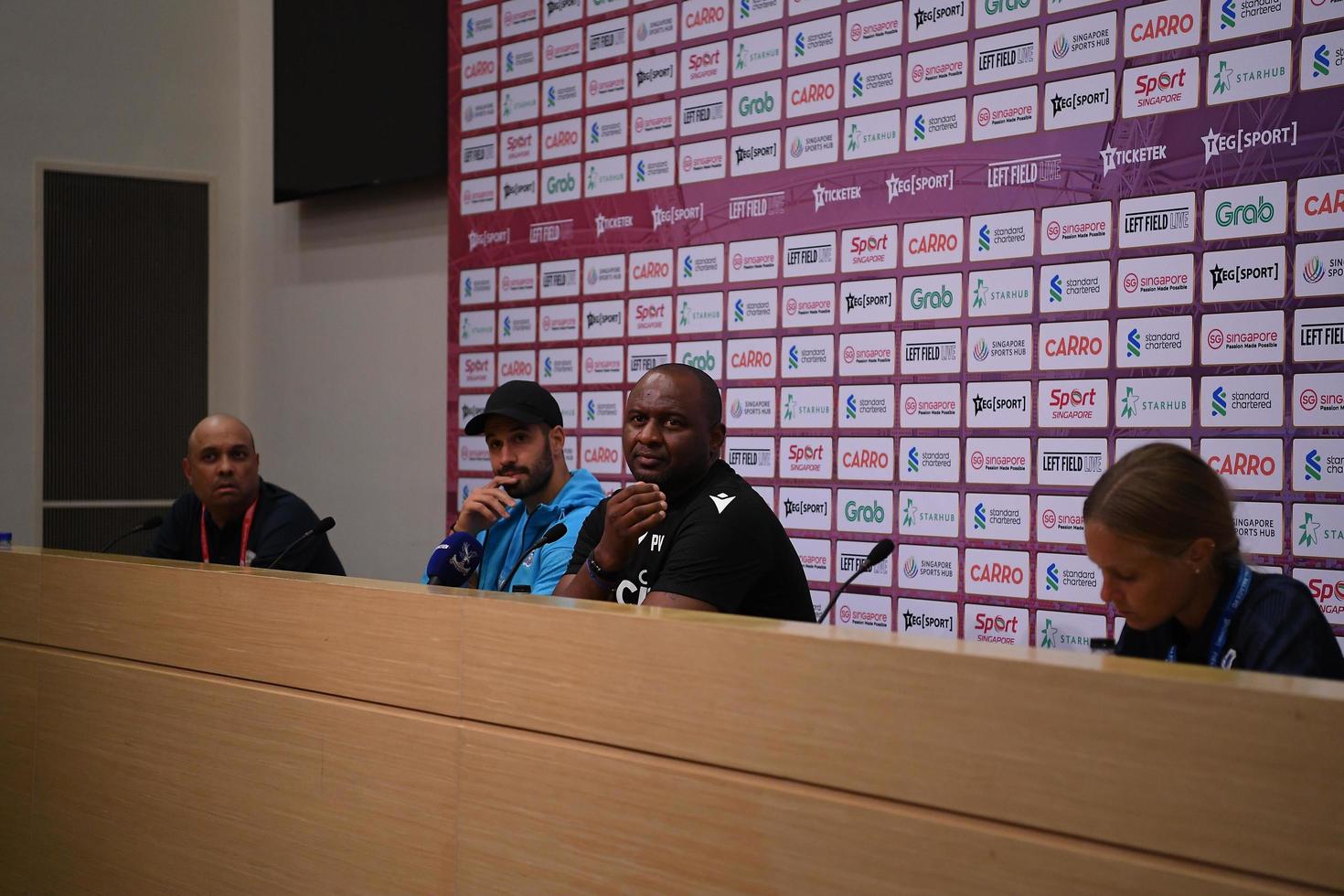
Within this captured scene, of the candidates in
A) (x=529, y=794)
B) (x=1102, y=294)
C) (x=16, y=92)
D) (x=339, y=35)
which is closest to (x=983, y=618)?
(x=1102, y=294)

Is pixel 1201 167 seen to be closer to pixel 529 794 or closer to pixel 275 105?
pixel 529 794

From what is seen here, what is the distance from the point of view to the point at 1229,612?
5.59 ft

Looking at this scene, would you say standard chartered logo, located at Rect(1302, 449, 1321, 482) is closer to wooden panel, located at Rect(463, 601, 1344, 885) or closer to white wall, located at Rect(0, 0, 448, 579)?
wooden panel, located at Rect(463, 601, 1344, 885)

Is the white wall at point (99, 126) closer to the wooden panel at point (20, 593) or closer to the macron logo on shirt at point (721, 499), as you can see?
the wooden panel at point (20, 593)

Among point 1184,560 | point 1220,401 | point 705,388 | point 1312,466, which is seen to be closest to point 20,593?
point 705,388

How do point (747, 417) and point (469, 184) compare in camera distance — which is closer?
point (747, 417)

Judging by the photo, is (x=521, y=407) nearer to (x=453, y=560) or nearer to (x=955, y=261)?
(x=453, y=560)

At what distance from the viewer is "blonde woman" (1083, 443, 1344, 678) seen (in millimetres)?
1678

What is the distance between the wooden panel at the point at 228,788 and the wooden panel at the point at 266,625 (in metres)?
0.03

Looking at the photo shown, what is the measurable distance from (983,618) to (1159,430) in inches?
26.0

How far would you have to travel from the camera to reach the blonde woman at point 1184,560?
5.50ft

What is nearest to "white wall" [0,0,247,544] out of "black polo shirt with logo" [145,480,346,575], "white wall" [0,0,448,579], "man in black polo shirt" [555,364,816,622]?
"white wall" [0,0,448,579]

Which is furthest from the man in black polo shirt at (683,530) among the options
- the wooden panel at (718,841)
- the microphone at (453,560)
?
the wooden panel at (718,841)

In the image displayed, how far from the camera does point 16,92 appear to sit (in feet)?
17.9
